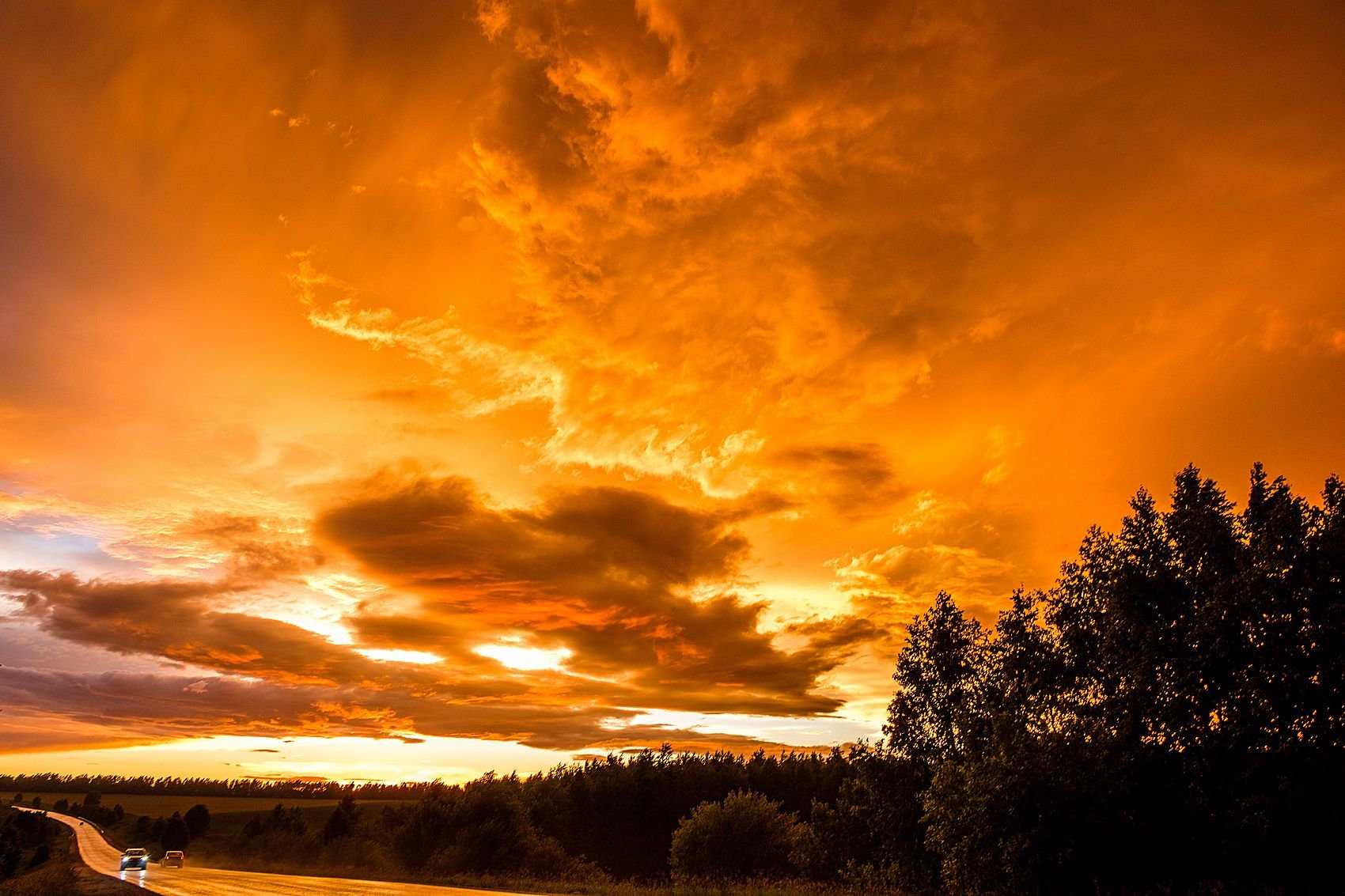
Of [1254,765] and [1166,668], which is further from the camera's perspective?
[1166,668]

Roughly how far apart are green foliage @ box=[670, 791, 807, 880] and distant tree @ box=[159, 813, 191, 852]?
111401 mm

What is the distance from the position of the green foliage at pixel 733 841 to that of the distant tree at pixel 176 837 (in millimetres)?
111401

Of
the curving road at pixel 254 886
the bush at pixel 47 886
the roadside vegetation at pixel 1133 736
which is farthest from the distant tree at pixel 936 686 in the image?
the bush at pixel 47 886

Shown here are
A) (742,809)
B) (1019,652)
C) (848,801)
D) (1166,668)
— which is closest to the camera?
(1166,668)

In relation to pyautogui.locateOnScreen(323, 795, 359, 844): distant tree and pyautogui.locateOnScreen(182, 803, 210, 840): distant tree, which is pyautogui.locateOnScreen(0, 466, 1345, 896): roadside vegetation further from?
pyautogui.locateOnScreen(182, 803, 210, 840): distant tree

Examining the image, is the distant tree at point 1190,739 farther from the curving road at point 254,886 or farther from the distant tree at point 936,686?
the curving road at point 254,886

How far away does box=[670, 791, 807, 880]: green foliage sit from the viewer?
7412 cm

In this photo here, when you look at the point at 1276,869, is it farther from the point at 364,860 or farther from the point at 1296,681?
the point at 364,860

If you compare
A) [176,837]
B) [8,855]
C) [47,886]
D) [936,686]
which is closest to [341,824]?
[8,855]

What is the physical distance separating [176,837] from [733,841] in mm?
121012

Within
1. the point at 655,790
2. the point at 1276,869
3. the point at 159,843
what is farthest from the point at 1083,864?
the point at 159,843

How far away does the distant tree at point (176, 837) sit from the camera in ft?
444

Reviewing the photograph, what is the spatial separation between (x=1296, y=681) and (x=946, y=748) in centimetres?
2094

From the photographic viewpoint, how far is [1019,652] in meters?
45.9
